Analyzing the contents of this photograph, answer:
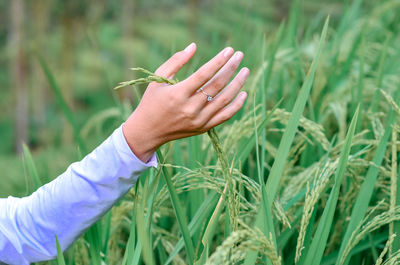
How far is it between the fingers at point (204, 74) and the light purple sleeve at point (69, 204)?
0.13 meters

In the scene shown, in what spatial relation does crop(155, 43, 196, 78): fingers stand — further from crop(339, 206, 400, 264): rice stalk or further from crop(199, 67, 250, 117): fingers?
crop(339, 206, 400, 264): rice stalk

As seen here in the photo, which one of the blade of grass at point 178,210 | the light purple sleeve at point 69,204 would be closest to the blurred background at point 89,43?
the light purple sleeve at point 69,204

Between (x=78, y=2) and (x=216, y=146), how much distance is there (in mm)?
12343

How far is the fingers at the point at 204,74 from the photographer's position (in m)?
0.62

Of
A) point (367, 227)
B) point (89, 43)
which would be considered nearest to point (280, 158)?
point (367, 227)

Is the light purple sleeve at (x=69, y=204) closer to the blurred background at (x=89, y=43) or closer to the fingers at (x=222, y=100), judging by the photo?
the fingers at (x=222, y=100)

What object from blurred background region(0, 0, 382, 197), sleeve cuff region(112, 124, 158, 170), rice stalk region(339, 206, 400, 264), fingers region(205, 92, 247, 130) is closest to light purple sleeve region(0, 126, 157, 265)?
sleeve cuff region(112, 124, 158, 170)

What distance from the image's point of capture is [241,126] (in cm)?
82

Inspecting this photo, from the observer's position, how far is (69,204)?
70 cm

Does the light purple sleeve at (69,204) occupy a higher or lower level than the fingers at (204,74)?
lower

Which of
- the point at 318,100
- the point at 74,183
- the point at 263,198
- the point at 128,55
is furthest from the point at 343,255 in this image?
the point at 128,55

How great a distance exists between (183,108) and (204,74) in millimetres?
56

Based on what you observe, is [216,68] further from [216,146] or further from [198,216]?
[198,216]

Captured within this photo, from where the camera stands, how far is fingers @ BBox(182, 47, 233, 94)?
616 millimetres
